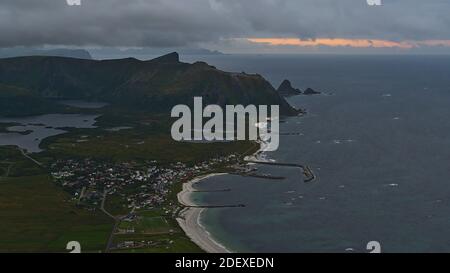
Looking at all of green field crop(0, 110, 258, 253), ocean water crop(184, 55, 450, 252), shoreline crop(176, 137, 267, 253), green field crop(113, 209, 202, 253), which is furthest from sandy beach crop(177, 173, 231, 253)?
ocean water crop(184, 55, 450, 252)

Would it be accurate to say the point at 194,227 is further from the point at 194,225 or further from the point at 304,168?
the point at 304,168

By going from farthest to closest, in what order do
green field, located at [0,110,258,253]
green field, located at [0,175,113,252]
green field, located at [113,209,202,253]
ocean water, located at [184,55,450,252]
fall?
green field, located at [0,175,113,252] < green field, located at [0,110,258,253] < ocean water, located at [184,55,450,252] < green field, located at [113,209,202,253]

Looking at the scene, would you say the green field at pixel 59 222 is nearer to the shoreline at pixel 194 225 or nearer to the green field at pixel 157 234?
the green field at pixel 157 234

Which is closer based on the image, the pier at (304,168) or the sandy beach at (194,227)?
the sandy beach at (194,227)

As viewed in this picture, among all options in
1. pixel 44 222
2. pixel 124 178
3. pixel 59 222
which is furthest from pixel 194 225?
pixel 124 178

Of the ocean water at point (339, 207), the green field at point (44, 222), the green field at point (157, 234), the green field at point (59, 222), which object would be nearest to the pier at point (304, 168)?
the ocean water at point (339, 207)

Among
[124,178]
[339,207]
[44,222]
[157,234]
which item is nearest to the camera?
[157,234]

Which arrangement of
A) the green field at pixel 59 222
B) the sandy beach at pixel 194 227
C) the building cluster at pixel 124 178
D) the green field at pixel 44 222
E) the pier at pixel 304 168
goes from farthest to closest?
the pier at pixel 304 168 < the building cluster at pixel 124 178 < the green field at pixel 44 222 < the green field at pixel 59 222 < the sandy beach at pixel 194 227

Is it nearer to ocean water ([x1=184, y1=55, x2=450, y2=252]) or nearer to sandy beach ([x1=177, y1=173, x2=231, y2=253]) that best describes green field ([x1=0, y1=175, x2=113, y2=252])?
sandy beach ([x1=177, y1=173, x2=231, y2=253])
